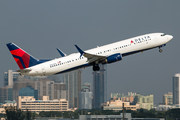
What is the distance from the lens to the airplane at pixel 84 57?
71938 millimetres

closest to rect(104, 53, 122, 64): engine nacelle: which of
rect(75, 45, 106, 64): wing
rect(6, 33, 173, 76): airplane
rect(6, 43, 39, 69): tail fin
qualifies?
rect(6, 33, 173, 76): airplane

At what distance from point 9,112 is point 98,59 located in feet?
131

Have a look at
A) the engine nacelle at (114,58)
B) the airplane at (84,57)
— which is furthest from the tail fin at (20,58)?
the engine nacelle at (114,58)

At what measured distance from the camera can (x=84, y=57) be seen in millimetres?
72750

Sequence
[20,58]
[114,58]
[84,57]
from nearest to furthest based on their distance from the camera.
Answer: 1. [114,58]
2. [84,57]
3. [20,58]

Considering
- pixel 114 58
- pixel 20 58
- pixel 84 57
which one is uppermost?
pixel 84 57

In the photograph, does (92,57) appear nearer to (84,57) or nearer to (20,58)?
(84,57)

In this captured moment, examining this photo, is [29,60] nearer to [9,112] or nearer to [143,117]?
[9,112]

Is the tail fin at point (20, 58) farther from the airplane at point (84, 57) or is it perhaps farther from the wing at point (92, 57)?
the wing at point (92, 57)

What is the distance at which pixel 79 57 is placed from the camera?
72562 mm

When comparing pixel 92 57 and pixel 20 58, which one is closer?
pixel 92 57

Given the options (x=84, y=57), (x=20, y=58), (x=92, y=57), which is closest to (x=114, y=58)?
(x=92, y=57)

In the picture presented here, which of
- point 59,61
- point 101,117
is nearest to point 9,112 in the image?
point 101,117

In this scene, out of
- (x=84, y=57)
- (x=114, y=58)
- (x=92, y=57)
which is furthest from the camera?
(x=84, y=57)
